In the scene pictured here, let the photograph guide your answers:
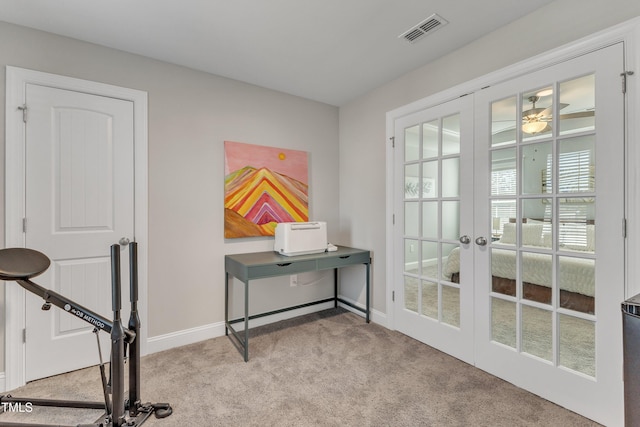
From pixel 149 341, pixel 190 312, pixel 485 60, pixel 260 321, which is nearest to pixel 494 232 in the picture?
pixel 485 60

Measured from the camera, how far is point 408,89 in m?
2.63

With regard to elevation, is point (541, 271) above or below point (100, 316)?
above

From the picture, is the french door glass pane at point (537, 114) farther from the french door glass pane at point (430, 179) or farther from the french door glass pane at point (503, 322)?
the french door glass pane at point (503, 322)

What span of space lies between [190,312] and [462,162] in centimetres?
253

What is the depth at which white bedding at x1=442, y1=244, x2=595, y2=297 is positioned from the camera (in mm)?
1665

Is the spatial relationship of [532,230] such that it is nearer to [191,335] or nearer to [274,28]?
[274,28]

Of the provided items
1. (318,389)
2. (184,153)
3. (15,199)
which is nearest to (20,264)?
(15,199)

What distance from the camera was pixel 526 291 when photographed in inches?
74.9

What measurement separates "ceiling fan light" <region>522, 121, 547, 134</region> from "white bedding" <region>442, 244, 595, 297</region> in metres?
0.78

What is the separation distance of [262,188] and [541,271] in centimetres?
229

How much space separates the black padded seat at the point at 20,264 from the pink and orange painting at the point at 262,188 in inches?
55.0

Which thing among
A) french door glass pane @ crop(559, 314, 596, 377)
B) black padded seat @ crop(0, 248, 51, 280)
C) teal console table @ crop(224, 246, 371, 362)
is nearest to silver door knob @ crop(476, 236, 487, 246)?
french door glass pane @ crop(559, 314, 596, 377)

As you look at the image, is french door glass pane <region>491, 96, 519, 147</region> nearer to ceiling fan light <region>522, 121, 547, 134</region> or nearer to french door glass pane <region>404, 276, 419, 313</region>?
ceiling fan light <region>522, 121, 547, 134</region>

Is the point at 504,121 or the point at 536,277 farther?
the point at 504,121
